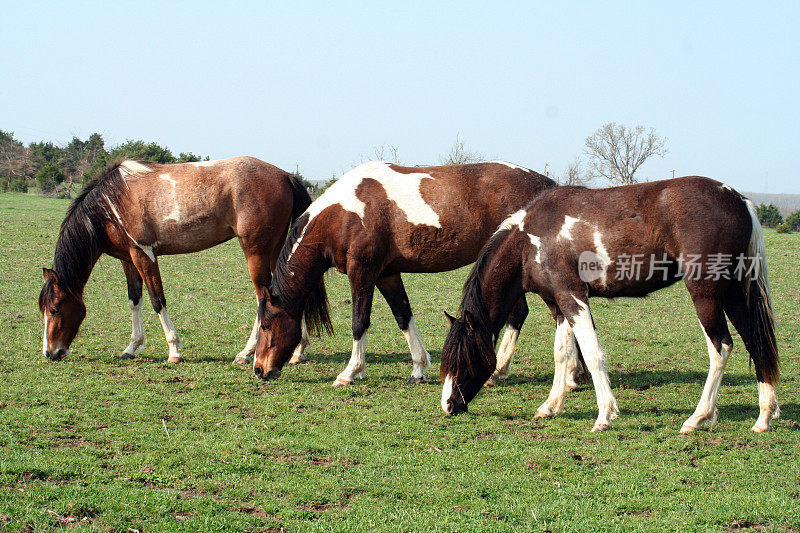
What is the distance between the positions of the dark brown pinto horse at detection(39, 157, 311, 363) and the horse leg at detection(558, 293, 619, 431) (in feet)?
14.6

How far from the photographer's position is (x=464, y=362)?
6.66 metres

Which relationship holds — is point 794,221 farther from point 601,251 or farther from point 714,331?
point 601,251

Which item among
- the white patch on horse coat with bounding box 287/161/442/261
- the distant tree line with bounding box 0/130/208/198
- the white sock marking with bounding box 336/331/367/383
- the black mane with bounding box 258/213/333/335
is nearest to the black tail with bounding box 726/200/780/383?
the white patch on horse coat with bounding box 287/161/442/261

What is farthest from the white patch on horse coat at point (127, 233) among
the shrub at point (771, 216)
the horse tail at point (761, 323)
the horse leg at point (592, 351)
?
the shrub at point (771, 216)

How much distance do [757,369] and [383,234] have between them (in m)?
4.14

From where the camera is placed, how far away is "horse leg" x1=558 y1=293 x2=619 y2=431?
623 cm

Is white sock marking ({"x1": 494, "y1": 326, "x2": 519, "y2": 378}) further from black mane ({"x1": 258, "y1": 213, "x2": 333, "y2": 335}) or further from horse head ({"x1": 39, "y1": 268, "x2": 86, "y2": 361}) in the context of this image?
horse head ({"x1": 39, "y1": 268, "x2": 86, "y2": 361})

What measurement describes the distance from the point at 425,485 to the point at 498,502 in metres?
0.57

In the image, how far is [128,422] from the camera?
633 centimetres

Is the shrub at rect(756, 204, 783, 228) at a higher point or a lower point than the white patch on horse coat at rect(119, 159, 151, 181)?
lower

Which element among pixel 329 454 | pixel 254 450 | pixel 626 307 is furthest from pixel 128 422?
pixel 626 307

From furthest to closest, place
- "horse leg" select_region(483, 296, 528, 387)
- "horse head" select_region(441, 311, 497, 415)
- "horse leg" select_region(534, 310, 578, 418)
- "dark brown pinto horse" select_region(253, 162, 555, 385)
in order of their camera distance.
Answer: "horse leg" select_region(483, 296, 528, 387), "dark brown pinto horse" select_region(253, 162, 555, 385), "horse leg" select_region(534, 310, 578, 418), "horse head" select_region(441, 311, 497, 415)

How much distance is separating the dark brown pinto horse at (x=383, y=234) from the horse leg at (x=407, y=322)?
19 millimetres

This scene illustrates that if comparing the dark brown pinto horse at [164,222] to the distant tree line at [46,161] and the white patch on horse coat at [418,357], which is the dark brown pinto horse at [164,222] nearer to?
the white patch on horse coat at [418,357]
